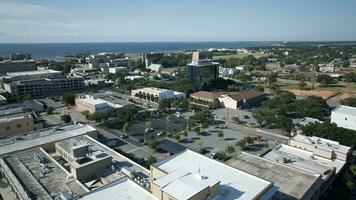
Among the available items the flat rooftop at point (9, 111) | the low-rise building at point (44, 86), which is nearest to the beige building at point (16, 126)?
the flat rooftop at point (9, 111)

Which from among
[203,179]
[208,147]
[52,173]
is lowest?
[208,147]

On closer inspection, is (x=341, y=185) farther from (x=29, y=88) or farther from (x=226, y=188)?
(x=29, y=88)

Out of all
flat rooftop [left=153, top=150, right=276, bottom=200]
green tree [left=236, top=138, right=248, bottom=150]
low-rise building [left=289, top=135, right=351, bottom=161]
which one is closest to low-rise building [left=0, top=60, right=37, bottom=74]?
green tree [left=236, top=138, right=248, bottom=150]

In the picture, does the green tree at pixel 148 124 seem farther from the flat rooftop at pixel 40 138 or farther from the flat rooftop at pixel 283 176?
the flat rooftop at pixel 283 176

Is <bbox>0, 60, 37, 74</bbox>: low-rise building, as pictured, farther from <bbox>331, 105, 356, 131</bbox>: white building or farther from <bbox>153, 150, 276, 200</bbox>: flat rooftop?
<bbox>331, 105, 356, 131</bbox>: white building

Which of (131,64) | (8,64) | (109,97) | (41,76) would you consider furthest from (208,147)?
(131,64)

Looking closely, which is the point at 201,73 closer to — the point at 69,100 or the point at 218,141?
the point at 69,100
